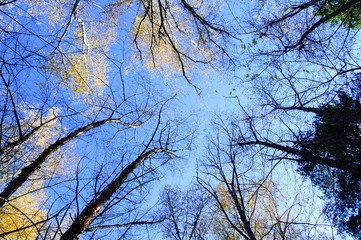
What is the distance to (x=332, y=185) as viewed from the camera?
475 cm

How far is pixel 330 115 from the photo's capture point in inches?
170

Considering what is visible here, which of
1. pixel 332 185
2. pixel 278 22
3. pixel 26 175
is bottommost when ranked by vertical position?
pixel 26 175

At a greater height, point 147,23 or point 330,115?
point 147,23

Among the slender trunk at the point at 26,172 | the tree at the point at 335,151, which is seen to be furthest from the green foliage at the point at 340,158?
the slender trunk at the point at 26,172

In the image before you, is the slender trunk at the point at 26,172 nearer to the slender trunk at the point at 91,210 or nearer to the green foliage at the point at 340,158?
the slender trunk at the point at 91,210

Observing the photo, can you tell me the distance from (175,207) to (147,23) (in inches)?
312

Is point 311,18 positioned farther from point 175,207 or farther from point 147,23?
point 175,207

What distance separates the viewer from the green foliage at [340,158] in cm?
423

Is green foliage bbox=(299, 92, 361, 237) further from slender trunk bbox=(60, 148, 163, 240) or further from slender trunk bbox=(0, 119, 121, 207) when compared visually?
slender trunk bbox=(0, 119, 121, 207)

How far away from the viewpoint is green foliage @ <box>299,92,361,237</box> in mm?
4234

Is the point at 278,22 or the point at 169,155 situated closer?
the point at 278,22

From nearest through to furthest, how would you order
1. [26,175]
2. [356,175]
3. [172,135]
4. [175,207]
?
[26,175], [356,175], [175,207], [172,135]

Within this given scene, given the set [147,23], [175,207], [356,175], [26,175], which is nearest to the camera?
[26,175]

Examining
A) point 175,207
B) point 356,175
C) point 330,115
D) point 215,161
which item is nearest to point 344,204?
point 356,175
